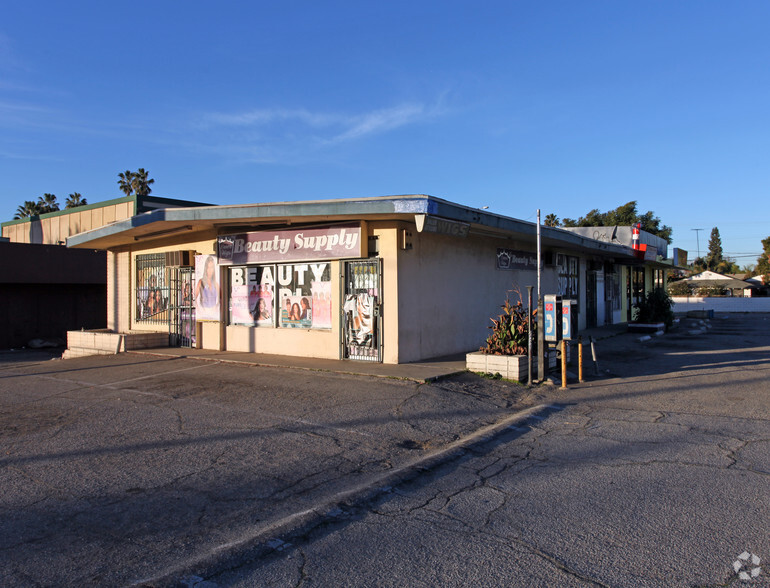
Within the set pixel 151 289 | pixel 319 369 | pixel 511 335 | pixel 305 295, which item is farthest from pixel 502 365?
pixel 151 289

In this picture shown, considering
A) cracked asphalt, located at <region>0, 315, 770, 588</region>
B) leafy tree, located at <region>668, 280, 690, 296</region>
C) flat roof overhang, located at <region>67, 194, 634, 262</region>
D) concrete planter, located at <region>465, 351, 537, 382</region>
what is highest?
flat roof overhang, located at <region>67, 194, 634, 262</region>

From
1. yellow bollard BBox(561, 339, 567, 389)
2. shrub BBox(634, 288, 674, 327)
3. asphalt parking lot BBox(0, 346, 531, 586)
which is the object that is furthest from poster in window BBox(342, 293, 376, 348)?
shrub BBox(634, 288, 674, 327)

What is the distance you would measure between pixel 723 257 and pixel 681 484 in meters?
126

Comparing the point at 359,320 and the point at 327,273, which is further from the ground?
the point at 327,273

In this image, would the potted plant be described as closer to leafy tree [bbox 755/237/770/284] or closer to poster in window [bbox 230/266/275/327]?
poster in window [bbox 230/266/275/327]

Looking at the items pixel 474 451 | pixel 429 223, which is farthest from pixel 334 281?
pixel 474 451

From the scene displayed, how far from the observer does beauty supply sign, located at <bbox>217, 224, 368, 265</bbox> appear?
12.3 meters

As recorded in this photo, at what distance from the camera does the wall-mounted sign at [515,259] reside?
16172mm

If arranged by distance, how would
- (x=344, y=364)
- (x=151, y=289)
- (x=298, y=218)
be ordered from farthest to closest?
1. (x=151, y=289)
2. (x=298, y=218)
3. (x=344, y=364)

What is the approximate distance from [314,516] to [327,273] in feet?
29.5

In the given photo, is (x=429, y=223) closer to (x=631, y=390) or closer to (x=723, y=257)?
(x=631, y=390)

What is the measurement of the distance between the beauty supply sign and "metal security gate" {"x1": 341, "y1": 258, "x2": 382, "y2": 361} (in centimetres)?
45

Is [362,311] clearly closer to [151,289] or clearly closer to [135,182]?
[151,289]

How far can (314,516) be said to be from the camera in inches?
176
